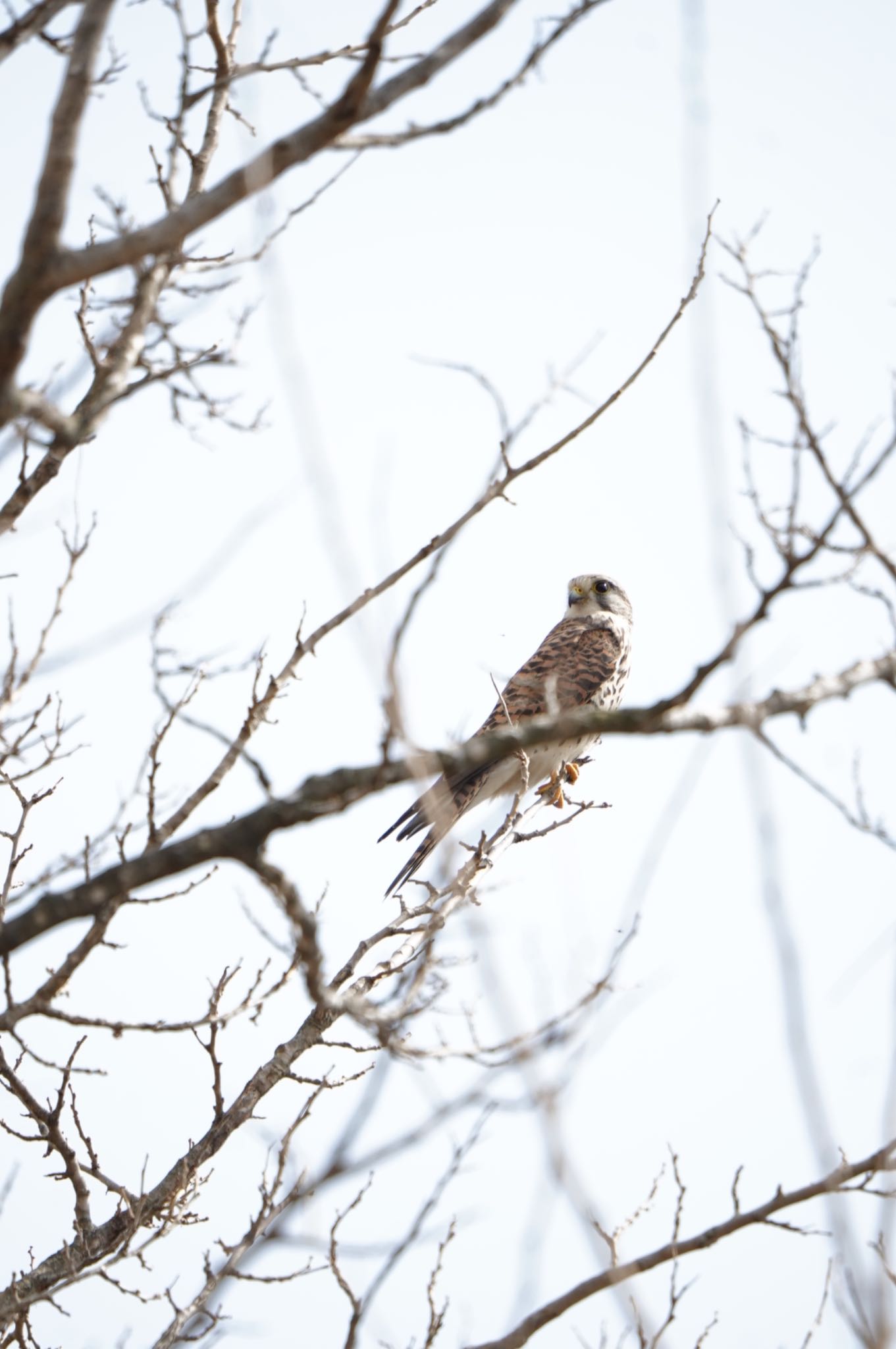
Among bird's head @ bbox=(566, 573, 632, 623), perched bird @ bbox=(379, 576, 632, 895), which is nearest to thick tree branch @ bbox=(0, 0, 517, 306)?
perched bird @ bbox=(379, 576, 632, 895)

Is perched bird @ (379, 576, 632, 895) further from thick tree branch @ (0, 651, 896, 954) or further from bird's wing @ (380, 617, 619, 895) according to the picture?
thick tree branch @ (0, 651, 896, 954)

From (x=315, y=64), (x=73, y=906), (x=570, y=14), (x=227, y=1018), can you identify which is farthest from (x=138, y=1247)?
(x=315, y=64)

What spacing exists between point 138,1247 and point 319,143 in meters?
2.22

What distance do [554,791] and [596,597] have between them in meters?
3.45

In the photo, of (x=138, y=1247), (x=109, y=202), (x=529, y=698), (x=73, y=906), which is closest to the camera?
(x=73, y=906)

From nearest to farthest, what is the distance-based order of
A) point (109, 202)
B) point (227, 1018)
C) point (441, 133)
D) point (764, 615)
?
point (764, 615), point (441, 133), point (227, 1018), point (109, 202)

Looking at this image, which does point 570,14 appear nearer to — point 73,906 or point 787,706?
point 787,706

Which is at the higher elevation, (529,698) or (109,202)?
(529,698)

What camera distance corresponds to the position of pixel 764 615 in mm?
1860

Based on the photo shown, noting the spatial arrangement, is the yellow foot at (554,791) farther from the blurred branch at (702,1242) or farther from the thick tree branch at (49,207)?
the thick tree branch at (49,207)

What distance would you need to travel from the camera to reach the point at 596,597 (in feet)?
29.6

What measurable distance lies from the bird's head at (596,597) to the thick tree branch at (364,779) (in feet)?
22.8

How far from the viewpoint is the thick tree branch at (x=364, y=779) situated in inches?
74.7

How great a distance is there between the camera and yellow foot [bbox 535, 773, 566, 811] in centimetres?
563
